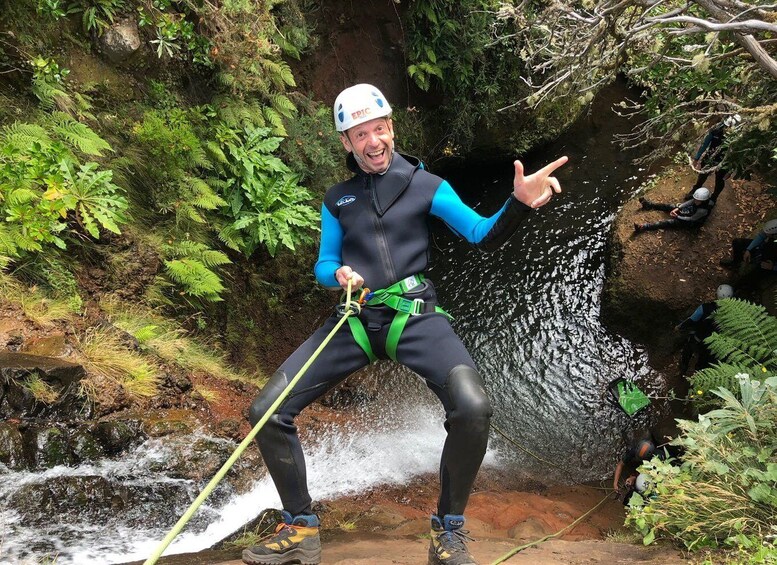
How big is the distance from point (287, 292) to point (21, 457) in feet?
14.6

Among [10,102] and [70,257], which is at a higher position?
[10,102]

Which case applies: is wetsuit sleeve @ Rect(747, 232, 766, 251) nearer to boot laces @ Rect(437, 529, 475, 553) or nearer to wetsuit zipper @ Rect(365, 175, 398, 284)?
wetsuit zipper @ Rect(365, 175, 398, 284)

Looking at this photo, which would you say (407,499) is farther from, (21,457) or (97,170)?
(97,170)

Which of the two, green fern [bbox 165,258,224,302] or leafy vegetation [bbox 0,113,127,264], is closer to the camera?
leafy vegetation [bbox 0,113,127,264]

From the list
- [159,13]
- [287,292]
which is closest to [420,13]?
[159,13]

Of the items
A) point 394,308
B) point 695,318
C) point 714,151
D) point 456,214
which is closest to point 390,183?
point 456,214

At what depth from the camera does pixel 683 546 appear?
3.79 m

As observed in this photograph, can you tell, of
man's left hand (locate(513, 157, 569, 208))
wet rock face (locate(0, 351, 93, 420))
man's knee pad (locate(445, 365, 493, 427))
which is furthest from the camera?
wet rock face (locate(0, 351, 93, 420))

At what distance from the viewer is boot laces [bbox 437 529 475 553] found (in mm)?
3053

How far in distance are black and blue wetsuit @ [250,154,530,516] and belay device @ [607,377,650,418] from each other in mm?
5873

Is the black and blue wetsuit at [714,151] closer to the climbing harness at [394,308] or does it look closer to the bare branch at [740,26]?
the bare branch at [740,26]

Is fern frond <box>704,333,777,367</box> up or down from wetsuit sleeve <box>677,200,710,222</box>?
down

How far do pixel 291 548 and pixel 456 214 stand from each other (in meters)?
2.30

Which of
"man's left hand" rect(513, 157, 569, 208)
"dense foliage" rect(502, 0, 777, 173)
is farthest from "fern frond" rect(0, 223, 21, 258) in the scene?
"dense foliage" rect(502, 0, 777, 173)
